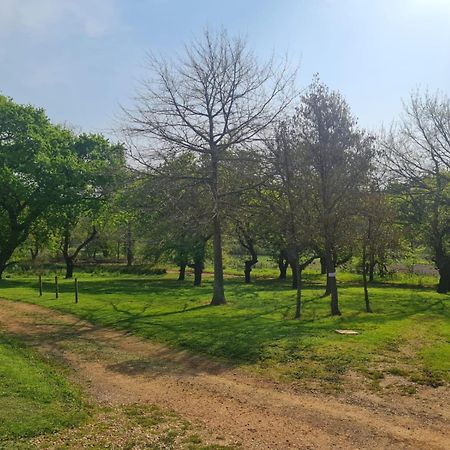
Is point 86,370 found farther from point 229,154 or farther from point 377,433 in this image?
point 229,154

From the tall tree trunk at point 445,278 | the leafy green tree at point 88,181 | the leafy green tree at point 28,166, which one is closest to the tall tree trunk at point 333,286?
the tall tree trunk at point 445,278

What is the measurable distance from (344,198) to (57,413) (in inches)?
439

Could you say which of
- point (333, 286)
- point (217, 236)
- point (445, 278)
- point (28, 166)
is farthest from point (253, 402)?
point (28, 166)

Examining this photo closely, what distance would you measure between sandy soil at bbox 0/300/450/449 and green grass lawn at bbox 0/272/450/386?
30.7 inches

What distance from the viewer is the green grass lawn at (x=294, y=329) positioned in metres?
10.1

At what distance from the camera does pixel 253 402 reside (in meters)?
8.16

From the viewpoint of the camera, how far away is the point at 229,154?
1867 centimetres

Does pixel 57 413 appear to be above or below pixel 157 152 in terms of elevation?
below

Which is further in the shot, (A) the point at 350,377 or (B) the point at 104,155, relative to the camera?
(B) the point at 104,155

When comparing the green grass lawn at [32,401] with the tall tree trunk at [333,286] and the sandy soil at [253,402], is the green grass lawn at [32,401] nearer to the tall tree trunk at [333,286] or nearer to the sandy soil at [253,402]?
the sandy soil at [253,402]

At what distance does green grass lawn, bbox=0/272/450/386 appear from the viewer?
1012cm

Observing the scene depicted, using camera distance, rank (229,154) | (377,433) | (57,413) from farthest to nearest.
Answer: (229,154), (57,413), (377,433)

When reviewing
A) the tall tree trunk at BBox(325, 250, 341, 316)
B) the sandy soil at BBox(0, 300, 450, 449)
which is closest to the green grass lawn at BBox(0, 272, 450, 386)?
the tall tree trunk at BBox(325, 250, 341, 316)

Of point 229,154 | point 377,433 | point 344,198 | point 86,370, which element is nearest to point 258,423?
point 377,433
